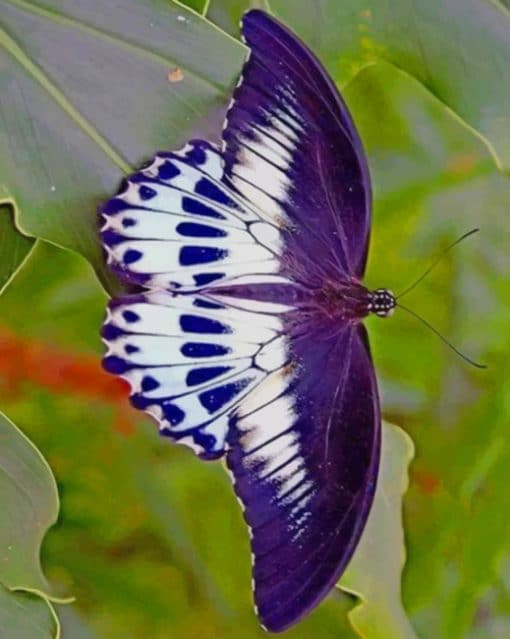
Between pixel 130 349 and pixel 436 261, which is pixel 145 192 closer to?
pixel 130 349

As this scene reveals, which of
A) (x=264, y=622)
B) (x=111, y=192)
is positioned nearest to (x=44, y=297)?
(x=111, y=192)

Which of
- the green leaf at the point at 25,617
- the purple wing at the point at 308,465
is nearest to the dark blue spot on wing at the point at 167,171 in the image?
the purple wing at the point at 308,465

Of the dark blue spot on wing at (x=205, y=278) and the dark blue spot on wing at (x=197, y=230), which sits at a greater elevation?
the dark blue spot on wing at (x=197, y=230)

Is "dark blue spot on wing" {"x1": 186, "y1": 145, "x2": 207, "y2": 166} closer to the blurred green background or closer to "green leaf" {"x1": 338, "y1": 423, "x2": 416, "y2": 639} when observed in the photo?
the blurred green background

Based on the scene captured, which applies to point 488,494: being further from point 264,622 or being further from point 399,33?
point 399,33

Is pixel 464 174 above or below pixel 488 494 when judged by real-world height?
above

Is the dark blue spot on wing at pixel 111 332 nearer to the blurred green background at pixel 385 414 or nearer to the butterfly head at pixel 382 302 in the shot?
the blurred green background at pixel 385 414
